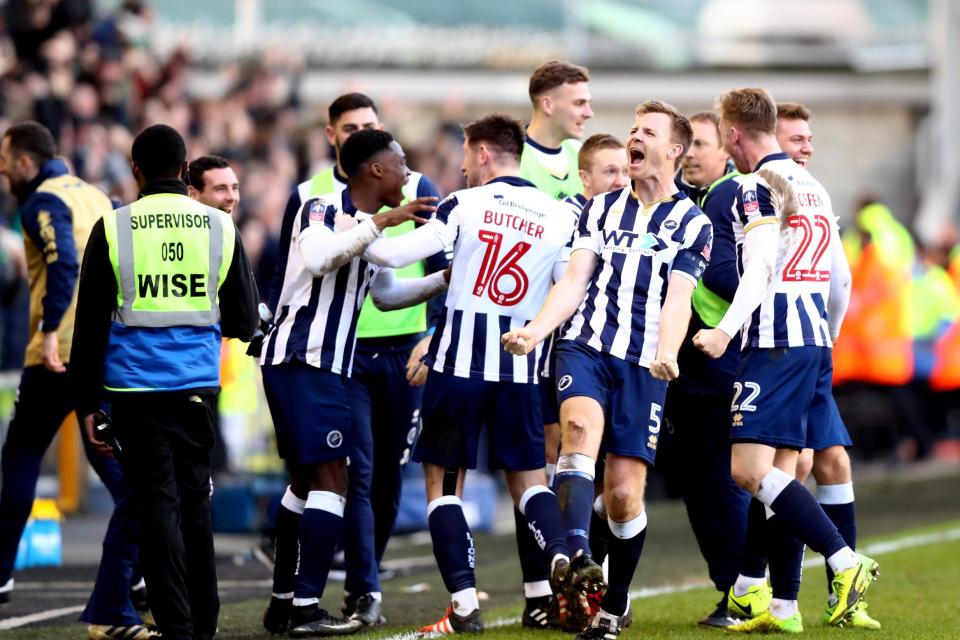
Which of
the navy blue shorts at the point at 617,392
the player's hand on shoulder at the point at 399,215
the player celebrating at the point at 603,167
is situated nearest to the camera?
the navy blue shorts at the point at 617,392

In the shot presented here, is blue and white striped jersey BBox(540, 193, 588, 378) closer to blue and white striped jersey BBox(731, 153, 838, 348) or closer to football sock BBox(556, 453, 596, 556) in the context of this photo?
football sock BBox(556, 453, 596, 556)

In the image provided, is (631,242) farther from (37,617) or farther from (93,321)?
(37,617)

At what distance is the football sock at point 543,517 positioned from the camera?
23.4 feet

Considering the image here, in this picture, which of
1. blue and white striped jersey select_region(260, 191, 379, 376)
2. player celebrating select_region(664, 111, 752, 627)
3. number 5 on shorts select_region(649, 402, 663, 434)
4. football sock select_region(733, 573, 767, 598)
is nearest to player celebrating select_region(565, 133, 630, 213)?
player celebrating select_region(664, 111, 752, 627)

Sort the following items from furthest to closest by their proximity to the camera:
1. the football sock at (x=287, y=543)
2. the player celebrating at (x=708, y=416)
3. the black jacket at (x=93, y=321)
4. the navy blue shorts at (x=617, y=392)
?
the player celebrating at (x=708, y=416)
the football sock at (x=287, y=543)
the navy blue shorts at (x=617, y=392)
the black jacket at (x=93, y=321)

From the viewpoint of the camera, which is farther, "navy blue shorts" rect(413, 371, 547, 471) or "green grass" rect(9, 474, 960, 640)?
"green grass" rect(9, 474, 960, 640)

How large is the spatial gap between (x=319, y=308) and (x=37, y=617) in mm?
2099

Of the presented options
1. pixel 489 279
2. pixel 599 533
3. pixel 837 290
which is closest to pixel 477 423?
pixel 489 279

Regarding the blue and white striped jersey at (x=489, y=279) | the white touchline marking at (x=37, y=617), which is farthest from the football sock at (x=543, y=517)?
the white touchline marking at (x=37, y=617)

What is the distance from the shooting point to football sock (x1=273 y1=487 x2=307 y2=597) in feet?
25.2

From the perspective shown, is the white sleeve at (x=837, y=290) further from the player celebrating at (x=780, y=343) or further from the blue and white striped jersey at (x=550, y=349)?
the blue and white striped jersey at (x=550, y=349)

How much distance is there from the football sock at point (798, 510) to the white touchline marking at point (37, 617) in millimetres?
3356

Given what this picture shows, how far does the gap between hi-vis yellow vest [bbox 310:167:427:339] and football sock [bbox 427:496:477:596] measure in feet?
4.12

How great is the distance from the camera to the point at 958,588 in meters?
9.08
